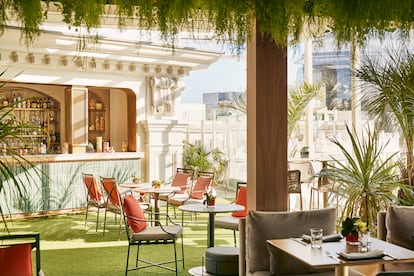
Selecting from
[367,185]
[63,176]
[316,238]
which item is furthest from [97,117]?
[316,238]

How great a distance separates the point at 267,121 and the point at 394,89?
1941 millimetres

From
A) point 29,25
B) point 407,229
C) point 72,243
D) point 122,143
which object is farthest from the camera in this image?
point 122,143

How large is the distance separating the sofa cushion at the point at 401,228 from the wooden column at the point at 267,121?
0.95 metres

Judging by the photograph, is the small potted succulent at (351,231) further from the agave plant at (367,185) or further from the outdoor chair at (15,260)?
the outdoor chair at (15,260)

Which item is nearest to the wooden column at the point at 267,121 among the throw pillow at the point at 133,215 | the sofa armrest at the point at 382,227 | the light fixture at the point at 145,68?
the sofa armrest at the point at 382,227

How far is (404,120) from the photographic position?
552cm

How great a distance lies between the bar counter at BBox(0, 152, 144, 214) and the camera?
9.36 metres

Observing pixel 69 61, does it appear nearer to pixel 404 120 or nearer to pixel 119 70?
pixel 119 70

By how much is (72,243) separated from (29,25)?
505 centimetres

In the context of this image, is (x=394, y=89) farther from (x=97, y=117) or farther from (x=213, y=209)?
(x=97, y=117)

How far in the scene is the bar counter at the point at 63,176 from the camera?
936 centimetres

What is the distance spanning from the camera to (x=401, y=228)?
14.5ft

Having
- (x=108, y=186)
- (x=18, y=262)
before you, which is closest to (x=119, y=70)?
(x=108, y=186)

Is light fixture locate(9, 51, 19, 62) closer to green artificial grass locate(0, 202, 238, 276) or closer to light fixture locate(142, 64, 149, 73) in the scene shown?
light fixture locate(142, 64, 149, 73)
